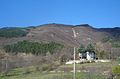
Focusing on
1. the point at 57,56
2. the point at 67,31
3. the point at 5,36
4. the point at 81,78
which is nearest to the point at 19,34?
the point at 5,36

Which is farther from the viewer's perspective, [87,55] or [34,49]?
[34,49]

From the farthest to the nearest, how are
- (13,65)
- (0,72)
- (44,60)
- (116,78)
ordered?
(44,60) → (13,65) → (0,72) → (116,78)

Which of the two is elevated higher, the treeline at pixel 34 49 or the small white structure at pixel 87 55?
the treeline at pixel 34 49

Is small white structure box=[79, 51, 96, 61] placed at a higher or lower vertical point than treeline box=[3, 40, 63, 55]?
lower

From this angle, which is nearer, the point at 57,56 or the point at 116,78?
the point at 116,78

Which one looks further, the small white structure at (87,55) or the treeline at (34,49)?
the treeline at (34,49)

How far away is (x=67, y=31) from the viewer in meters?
198

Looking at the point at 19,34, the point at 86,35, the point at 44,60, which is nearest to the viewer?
the point at 44,60

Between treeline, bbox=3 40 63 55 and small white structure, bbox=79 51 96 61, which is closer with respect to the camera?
small white structure, bbox=79 51 96 61

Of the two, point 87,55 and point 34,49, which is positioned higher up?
point 34,49

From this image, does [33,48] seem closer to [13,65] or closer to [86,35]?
[13,65]

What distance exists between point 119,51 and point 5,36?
89.5 meters

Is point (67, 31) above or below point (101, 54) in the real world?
above

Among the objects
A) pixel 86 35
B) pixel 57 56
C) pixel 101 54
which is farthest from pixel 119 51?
pixel 86 35
